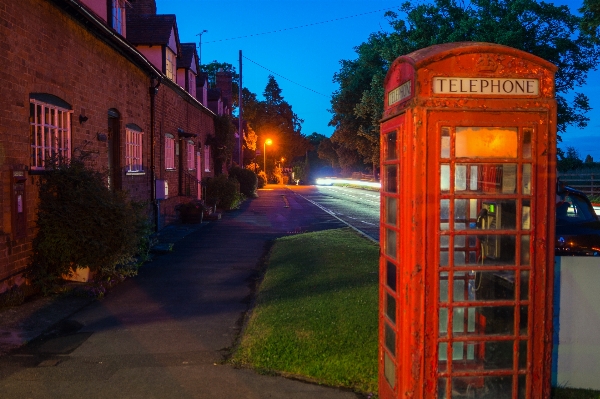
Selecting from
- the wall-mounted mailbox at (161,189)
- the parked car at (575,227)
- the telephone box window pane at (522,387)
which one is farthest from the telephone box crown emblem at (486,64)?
the wall-mounted mailbox at (161,189)

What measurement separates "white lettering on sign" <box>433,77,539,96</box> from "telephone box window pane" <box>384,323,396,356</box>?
5.95 feet

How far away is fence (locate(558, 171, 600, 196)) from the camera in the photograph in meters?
35.1

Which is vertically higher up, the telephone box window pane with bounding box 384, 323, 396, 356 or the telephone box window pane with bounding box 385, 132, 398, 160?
the telephone box window pane with bounding box 385, 132, 398, 160

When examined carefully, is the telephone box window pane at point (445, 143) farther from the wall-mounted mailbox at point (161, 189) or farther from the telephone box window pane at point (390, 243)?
the wall-mounted mailbox at point (161, 189)

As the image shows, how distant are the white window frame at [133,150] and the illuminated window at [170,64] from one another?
4466mm

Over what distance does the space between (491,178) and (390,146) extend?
2.52 feet

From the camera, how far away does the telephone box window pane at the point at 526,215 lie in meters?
4.12

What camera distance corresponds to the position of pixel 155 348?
666cm

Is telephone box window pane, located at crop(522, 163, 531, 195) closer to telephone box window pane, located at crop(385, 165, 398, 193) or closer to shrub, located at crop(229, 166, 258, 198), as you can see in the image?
telephone box window pane, located at crop(385, 165, 398, 193)

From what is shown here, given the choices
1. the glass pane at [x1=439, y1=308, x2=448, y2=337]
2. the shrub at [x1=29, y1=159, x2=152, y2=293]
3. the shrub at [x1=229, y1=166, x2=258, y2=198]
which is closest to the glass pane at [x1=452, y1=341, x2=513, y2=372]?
the glass pane at [x1=439, y1=308, x2=448, y2=337]

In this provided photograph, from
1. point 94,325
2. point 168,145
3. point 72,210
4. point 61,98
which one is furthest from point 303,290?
point 168,145

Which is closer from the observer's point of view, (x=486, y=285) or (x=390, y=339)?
(x=486, y=285)

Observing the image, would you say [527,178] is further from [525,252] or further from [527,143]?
[525,252]

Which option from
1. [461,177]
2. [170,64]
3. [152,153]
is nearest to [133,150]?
[152,153]
